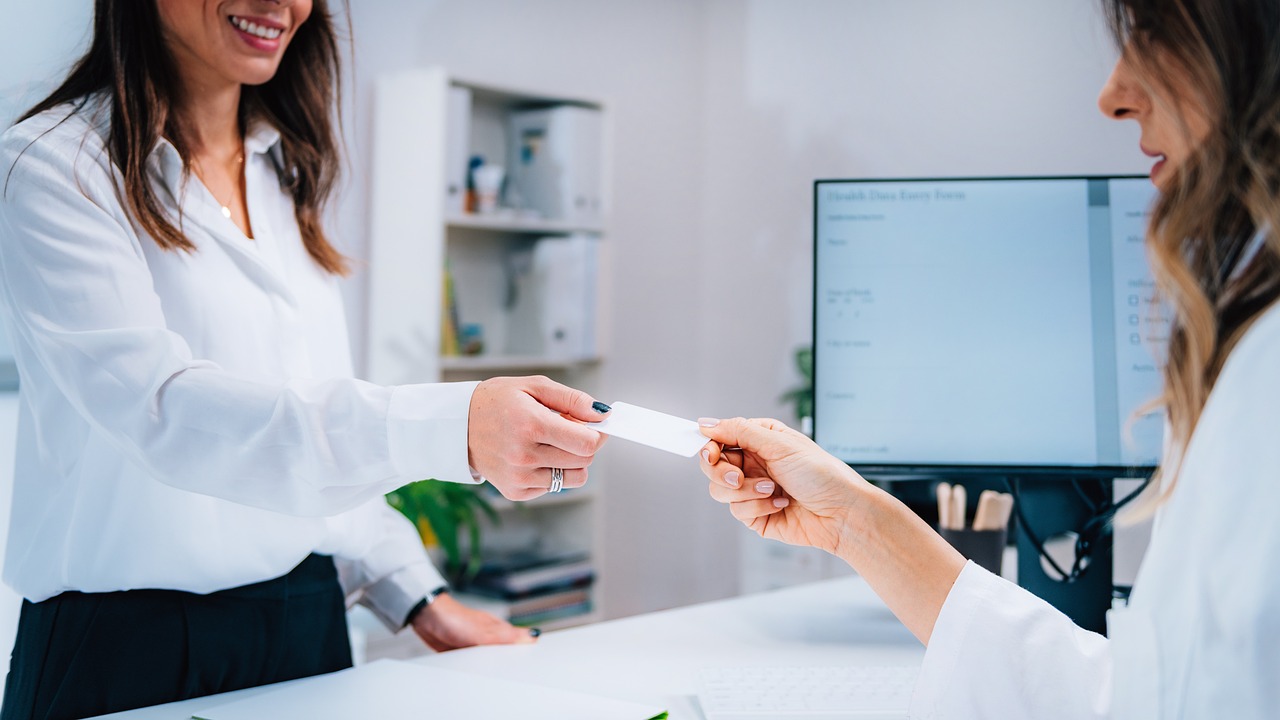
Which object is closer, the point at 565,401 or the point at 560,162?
the point at 565,401

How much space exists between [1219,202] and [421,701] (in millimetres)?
844

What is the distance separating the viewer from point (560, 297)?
3340 millimetres

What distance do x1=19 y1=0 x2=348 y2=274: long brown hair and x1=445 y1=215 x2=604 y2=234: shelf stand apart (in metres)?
1.50

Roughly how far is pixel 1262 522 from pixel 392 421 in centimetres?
77

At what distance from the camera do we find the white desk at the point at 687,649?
1.16 m

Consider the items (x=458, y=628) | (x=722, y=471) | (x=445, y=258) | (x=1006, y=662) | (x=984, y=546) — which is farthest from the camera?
(x=445, y=258)

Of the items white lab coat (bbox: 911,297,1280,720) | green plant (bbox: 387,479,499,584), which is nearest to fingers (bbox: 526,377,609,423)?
white lab coat (bbox: 911,297,1280,720)

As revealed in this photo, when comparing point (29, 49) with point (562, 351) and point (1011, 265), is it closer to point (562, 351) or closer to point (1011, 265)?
point (562, 351)

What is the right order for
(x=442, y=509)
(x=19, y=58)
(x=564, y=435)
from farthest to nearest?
(x=442, y=509)
(x=19, y=58)
(x=564, y=435)

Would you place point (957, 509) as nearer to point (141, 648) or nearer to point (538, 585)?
point (141, 648)

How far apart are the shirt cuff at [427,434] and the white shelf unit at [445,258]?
75.2 inches

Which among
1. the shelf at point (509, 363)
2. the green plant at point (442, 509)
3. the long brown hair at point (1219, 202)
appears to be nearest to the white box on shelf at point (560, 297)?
the shelf at point (509, 363)

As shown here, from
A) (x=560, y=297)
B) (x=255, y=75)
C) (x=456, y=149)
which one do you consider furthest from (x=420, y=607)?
(x=560, y=297)

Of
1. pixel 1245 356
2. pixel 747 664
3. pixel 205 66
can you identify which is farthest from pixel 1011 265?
pixel 205 66
